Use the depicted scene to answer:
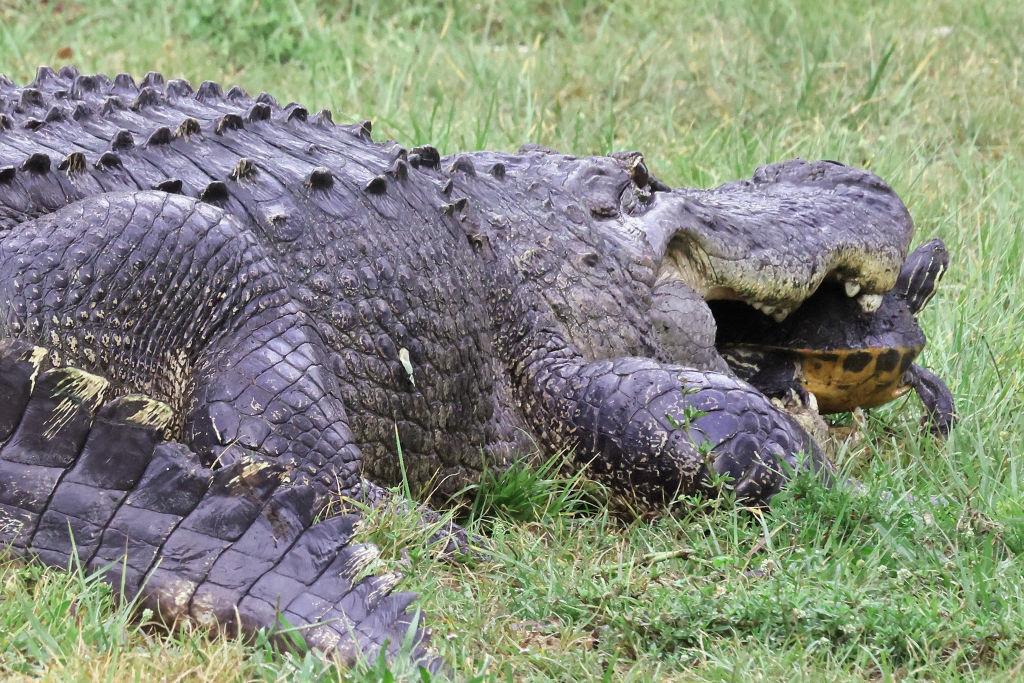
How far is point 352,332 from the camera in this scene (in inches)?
111

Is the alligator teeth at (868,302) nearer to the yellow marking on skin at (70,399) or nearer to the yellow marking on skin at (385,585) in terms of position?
the yellow marking on skin at (385,585)

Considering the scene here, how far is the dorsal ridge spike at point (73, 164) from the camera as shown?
2.67 m

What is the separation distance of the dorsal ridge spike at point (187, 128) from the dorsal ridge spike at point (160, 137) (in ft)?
0.09

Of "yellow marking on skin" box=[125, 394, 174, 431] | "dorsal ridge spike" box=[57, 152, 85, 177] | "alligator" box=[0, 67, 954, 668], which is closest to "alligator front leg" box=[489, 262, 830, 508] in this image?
"alligator" box=[0, 67, 954, 668]

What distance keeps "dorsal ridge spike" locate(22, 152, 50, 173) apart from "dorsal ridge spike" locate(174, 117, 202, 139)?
349 mm

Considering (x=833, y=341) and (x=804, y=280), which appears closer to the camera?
(x=804, y=280)

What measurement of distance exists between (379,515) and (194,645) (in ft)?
1.66

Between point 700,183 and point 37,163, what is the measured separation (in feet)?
10.3

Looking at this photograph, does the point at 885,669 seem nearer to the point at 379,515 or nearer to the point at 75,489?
the point at 379,515

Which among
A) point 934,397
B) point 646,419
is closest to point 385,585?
point 646,419

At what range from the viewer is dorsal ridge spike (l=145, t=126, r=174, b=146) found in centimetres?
287

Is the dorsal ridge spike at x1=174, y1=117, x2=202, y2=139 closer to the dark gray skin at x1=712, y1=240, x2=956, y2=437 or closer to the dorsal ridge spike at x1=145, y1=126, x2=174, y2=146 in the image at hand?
the dorsal ridge spike at x1=145, y1=126, x2=174, y2=146

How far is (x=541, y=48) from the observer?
21.8 feet

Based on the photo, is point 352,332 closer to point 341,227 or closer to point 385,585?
point 341,227
